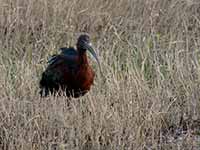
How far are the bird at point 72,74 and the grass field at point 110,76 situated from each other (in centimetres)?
9

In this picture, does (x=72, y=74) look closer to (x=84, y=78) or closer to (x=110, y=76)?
(x=84, y=78)

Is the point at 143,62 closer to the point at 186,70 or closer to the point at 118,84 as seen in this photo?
the point at 186,70

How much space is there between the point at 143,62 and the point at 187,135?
1.48 metres

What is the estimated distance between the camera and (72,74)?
4789 mm

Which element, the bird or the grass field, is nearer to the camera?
the grass field

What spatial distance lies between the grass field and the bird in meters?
0.09

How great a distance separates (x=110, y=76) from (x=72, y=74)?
0.34 m

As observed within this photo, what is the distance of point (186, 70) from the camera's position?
5.04 metres

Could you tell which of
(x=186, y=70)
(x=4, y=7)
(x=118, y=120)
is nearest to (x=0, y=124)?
(x=118, y=120)

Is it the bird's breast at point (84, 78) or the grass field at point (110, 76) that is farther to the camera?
the bird's breast at point (84, 78)

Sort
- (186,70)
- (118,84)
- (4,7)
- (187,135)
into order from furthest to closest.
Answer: (4,7) < (186,70) < (118,84) < (187,135)

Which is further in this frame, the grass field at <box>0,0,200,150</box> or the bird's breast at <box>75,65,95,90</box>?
the bird's breast at <box>75,65,95,90</box>

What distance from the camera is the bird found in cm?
475

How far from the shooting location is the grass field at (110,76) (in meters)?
3.99
